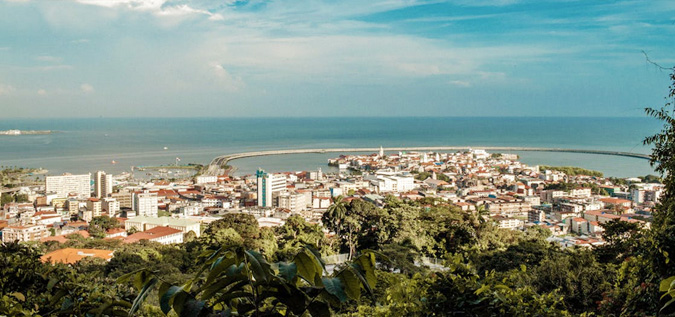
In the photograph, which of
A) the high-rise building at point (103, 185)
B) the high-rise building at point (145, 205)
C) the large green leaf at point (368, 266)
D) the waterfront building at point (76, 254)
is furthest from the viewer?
the high-rise building at point (103, 185)

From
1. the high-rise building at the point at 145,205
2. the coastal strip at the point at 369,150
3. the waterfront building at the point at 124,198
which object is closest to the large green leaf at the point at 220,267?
the high-rise building at the point at 145,205

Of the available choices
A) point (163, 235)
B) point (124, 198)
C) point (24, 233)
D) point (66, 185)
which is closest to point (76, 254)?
point (163, 235)

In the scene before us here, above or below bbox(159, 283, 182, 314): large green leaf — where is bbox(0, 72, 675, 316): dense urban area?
below

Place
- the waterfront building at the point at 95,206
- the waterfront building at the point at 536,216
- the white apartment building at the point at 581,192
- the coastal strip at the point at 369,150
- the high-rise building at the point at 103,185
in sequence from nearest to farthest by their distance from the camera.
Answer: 1. the waterfront building at the point at 536,216
2. the waterfront building at the point at 95,206
3. the white apartment building at the point at 581,192
4. the high-rise building at the point at 103,185
5. the coastal strip at the point at 369,150

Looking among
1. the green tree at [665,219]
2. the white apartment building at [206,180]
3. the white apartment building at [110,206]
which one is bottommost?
the white apartment building at [110,206]

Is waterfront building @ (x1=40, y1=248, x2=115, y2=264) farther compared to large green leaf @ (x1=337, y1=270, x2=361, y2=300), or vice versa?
waterfront building @ (x1=40, y1=248, x2=115, y2=264)

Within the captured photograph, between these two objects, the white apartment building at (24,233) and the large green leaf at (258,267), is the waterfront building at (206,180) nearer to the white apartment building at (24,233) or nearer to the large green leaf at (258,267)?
the white apartment building at (24,233)

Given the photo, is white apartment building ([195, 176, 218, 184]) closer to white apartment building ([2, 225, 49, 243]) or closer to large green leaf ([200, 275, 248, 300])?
white apartment building ([2, 225, 49, 243])

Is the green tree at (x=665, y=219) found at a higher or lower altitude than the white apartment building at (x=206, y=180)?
higher

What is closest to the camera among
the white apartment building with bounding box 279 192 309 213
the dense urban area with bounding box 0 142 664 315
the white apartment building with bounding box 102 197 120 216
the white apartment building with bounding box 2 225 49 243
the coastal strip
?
the dense urban area with bounding box 0 142 664 315

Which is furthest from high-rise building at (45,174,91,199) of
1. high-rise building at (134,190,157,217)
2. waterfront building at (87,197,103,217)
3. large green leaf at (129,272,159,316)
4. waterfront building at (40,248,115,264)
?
large green leaf at (129,272,159,316)

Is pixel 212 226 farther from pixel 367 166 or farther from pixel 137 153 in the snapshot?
pixel 137 153
